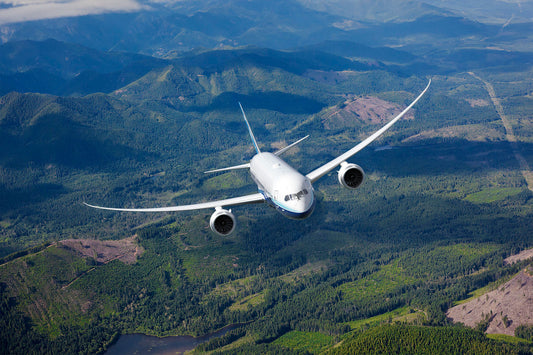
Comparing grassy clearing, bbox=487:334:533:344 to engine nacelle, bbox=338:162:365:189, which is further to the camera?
grassy clearing, bbox=487:334:533:344

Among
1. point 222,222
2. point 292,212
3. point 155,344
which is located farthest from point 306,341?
point 292,212

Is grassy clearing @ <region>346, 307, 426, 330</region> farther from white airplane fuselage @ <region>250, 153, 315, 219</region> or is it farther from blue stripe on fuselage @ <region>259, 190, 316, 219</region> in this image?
blue stripe on fuselage @ <region>259, 190, 316, 219</region>

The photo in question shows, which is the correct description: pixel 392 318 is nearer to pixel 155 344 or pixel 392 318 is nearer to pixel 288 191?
pixel 155 344

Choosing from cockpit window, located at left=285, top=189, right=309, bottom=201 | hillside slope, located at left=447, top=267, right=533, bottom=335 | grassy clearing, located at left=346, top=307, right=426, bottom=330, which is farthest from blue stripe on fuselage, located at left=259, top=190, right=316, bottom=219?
hillside slope, located at left=447, top=267, right=533, bottom=335

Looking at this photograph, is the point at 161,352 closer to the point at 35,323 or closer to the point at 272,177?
the point at 35,323

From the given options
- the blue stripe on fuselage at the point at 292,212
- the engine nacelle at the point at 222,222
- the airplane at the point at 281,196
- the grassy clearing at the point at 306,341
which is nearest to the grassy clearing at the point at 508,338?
the grassy clearing at the point at 306,341

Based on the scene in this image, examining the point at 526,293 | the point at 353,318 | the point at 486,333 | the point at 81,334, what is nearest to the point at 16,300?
the point at 81,334

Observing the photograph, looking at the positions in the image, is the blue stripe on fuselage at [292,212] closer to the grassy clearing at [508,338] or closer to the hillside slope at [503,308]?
the grassy clearing at [508,338]
